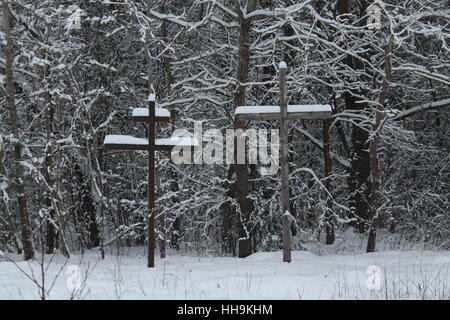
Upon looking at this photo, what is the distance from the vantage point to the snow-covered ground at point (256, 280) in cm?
610

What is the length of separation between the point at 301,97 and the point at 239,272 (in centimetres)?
710

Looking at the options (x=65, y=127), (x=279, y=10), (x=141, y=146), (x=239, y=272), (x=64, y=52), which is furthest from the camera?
(x=65, y=127)

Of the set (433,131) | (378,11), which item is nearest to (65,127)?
(378,11)

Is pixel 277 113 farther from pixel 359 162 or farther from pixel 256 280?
pixel 359 162

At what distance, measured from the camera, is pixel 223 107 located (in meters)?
12.6

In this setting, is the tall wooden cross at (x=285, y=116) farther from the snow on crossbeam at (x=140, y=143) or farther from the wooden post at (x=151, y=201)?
the wooden post at (x=151, y=201)

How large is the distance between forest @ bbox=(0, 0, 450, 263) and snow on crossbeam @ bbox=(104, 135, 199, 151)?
233 centimetres

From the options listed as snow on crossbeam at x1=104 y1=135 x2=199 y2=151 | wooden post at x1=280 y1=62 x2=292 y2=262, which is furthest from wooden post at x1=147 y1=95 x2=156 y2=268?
wooden post at x1=280 y1=62 x2=292 y2=262

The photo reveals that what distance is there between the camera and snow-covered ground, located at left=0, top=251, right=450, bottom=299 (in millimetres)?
6098

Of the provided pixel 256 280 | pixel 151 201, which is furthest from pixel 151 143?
pixel 256 280

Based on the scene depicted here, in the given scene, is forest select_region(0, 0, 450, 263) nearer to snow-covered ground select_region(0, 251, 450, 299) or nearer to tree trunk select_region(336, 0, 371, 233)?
tree trunk select_region(336, 0, 371, 233)

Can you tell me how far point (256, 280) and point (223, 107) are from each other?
6.34 m
